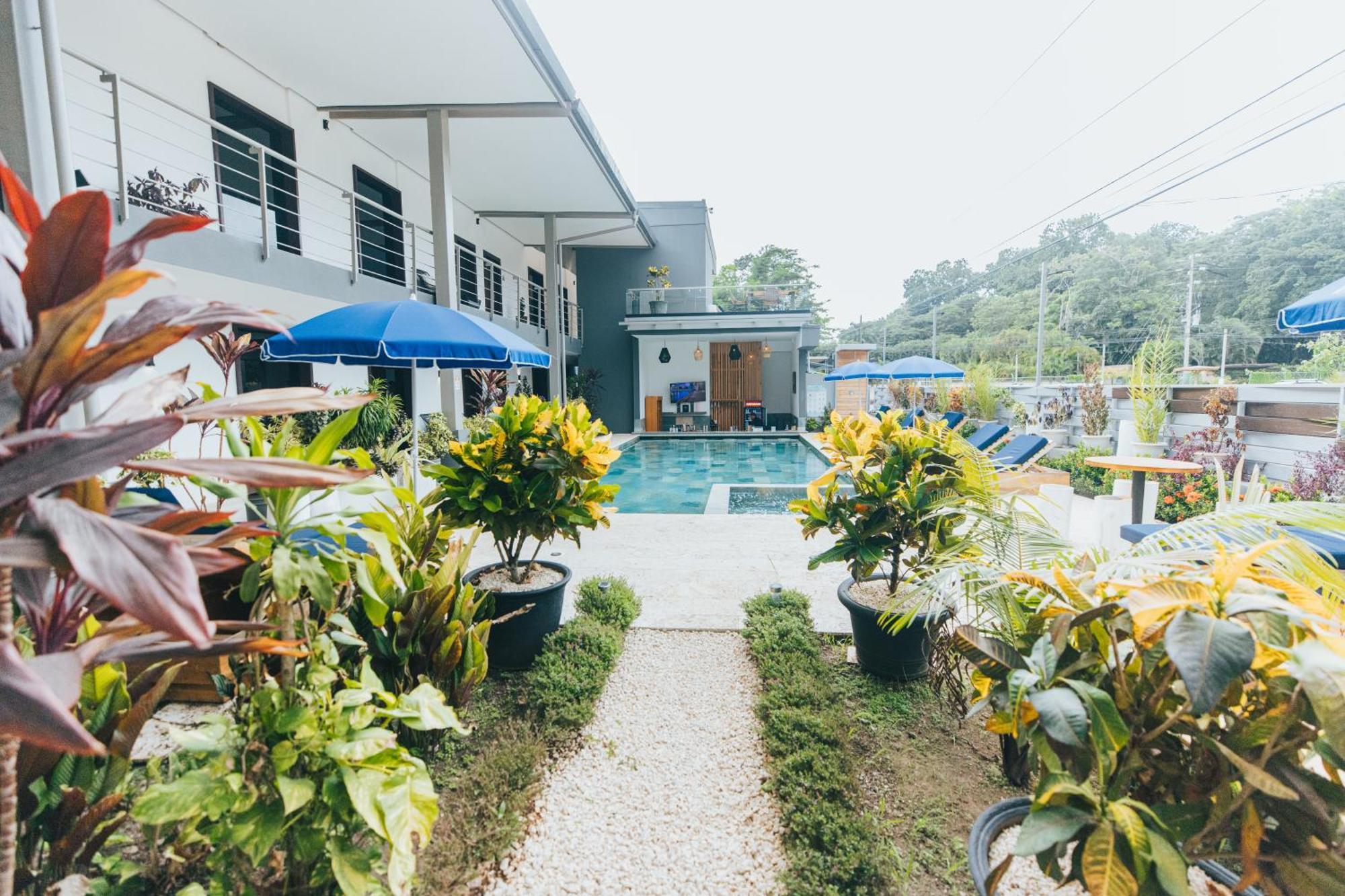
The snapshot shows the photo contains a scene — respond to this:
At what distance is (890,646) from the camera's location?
314 centimetres

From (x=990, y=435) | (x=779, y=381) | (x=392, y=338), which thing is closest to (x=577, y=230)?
(x=779, y=381)

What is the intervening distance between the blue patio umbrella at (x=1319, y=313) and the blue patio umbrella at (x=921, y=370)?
24.7ft

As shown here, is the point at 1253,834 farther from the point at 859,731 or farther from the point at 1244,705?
the point at 859,731

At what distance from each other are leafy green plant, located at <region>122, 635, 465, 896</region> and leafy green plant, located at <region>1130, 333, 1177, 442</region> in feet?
32.1

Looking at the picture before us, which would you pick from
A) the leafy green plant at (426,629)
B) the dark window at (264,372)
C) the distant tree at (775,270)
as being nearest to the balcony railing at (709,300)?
the dark window at (264,372)

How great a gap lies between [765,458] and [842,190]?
105 feet

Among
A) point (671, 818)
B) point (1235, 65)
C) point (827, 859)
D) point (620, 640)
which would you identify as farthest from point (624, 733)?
point (1235, 65)

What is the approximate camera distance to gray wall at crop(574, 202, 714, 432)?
17344 millimetres

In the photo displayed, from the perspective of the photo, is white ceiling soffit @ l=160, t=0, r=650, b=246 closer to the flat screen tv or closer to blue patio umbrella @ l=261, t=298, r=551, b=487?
blue patio umbrella @ l=261, t=298, r=551, b=487

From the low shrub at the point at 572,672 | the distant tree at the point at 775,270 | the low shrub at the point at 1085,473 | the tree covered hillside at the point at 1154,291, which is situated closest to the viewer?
the low shrub at the point at 572,672

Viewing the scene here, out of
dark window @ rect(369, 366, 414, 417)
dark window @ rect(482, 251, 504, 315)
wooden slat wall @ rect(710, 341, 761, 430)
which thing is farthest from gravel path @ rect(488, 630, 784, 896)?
wooden slat wall @ rect(710, 341, 761, 430)

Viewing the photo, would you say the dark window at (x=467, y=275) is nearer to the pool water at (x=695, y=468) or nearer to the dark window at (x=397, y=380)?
the dark window at (x=397, y=380)

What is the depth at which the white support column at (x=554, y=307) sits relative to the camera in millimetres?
12508

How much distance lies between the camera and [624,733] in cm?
284
